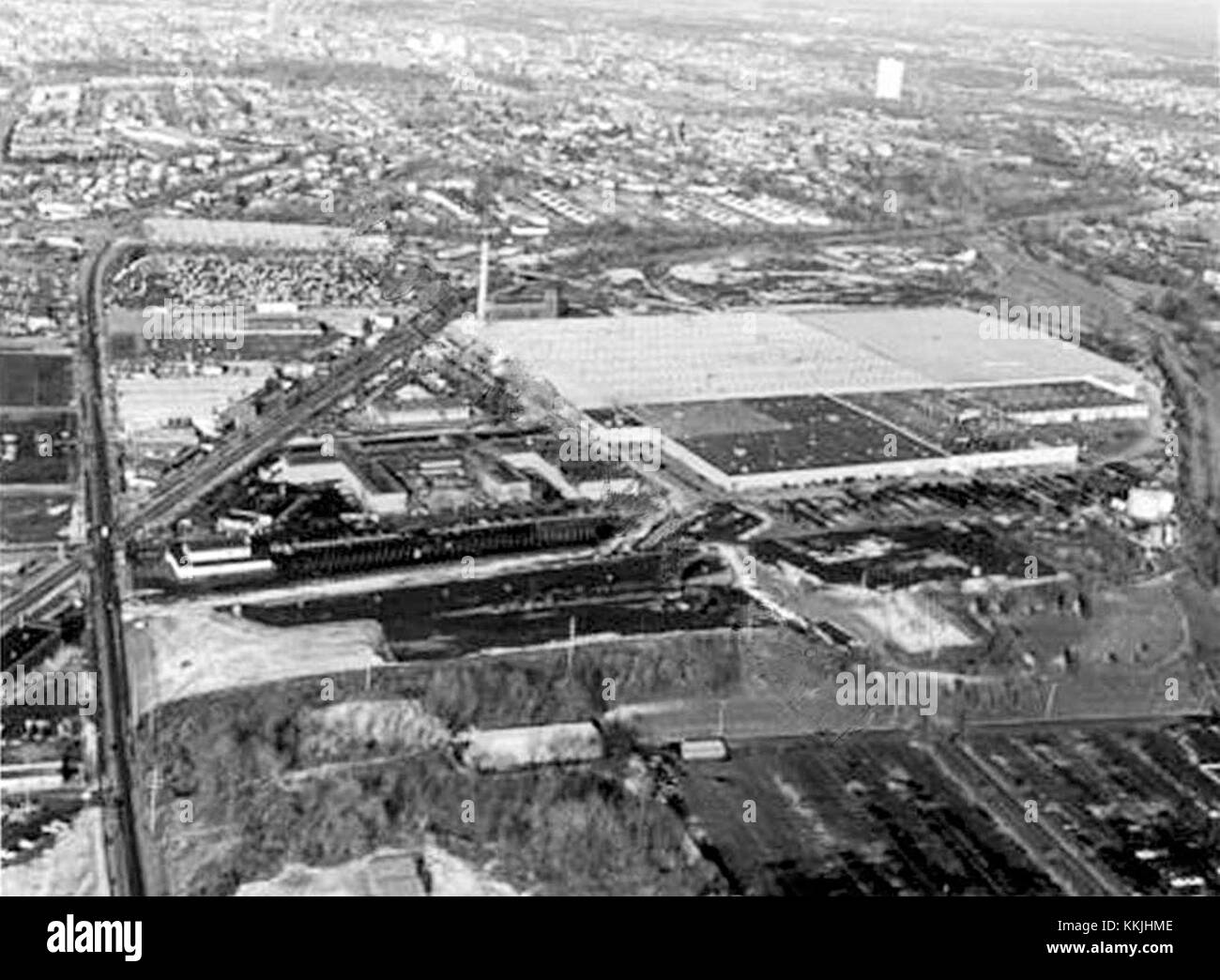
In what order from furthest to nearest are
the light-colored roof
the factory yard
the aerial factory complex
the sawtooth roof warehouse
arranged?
the light-colored roof < the sawtooth roof warehouse < the aerial factory complex < the factory yard

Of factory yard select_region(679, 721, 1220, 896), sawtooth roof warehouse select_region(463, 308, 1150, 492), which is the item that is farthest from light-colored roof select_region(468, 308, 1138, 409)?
factory yard select_region(679, 721, 1220, 896)

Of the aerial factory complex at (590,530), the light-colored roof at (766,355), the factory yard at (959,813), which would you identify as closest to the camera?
the factory yard at (959,813)

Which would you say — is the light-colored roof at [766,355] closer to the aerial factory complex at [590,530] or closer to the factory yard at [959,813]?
the aerial factory complex at [590,530]

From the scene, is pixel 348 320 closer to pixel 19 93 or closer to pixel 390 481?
pixel 390 481

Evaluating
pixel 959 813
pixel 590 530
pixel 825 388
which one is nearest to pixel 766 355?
pixel 825 388

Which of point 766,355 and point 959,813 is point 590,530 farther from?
point 766,355

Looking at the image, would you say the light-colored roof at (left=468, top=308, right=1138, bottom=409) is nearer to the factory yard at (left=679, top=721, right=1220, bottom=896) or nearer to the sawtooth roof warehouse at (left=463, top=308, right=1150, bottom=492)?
the sawtooth roof warehouse at (left=463, top=308, right=1150, bottom=492)

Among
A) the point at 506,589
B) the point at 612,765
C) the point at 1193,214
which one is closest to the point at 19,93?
the point at 1193,214

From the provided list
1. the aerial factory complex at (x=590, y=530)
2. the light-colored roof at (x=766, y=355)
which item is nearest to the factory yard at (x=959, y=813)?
the aerial factory complex at (x=590, y=530)
